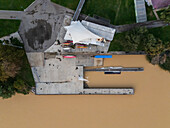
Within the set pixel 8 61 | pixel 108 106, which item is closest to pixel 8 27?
pixel 8 61

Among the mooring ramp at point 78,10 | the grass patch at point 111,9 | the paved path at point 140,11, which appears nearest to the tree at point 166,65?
the paved path at point 140,11

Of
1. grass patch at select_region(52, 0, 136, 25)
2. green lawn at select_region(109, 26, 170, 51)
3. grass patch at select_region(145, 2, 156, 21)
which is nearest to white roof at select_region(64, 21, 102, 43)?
grass patch at select_region(52, 0, 136, 25)

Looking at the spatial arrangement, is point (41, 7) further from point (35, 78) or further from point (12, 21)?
point (35, 78)

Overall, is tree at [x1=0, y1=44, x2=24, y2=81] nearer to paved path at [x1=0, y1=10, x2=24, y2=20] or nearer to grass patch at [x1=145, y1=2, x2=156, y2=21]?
paved path at [x1=0, y1=10, x2=24, y2=20]

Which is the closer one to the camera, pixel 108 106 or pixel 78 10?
pixel 78 10

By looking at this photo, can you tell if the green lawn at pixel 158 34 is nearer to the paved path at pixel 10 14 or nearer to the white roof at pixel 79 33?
the white roof at pixel 79 33

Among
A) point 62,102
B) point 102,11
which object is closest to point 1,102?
point 62,102

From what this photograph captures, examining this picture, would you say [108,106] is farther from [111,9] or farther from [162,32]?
[111,9]

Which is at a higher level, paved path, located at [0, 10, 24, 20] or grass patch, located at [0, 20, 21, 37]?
paved path, located at [0, 10, 24, 20]
